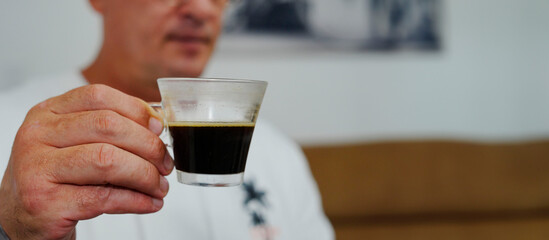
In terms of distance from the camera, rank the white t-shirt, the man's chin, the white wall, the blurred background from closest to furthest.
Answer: the white t-shirt
the man's chin
the blurred background
the white wall

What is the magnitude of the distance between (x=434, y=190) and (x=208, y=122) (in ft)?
6.47

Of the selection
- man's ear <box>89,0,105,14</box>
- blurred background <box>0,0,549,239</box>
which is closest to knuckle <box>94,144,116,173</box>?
man's ear <box>89,0,105,14</box>

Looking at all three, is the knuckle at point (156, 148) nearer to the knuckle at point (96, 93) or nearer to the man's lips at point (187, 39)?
the knuckle at point (96, 93)

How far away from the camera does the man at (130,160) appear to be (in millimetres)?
640

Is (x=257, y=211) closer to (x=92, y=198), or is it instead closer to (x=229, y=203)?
(x=229, y=203)

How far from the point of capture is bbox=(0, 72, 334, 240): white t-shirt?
1.14 metres

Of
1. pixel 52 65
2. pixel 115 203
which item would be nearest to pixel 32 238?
pixel 115 203

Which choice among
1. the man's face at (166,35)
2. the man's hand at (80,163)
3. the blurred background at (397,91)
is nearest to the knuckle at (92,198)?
the man's hand at (80,163)

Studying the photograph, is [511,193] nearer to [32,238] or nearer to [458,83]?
[458,83]

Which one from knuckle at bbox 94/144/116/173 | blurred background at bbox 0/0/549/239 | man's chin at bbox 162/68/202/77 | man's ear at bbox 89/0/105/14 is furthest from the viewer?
blurred background at bbox 0/0/549/239

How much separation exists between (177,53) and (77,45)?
1.26 meters

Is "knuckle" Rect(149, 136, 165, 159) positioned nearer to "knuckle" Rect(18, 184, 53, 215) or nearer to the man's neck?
"knuckle" Rect(18, 184, 53, 215)

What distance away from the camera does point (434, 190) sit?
2.47m

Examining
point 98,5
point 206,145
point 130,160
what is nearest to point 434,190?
point 98,5
